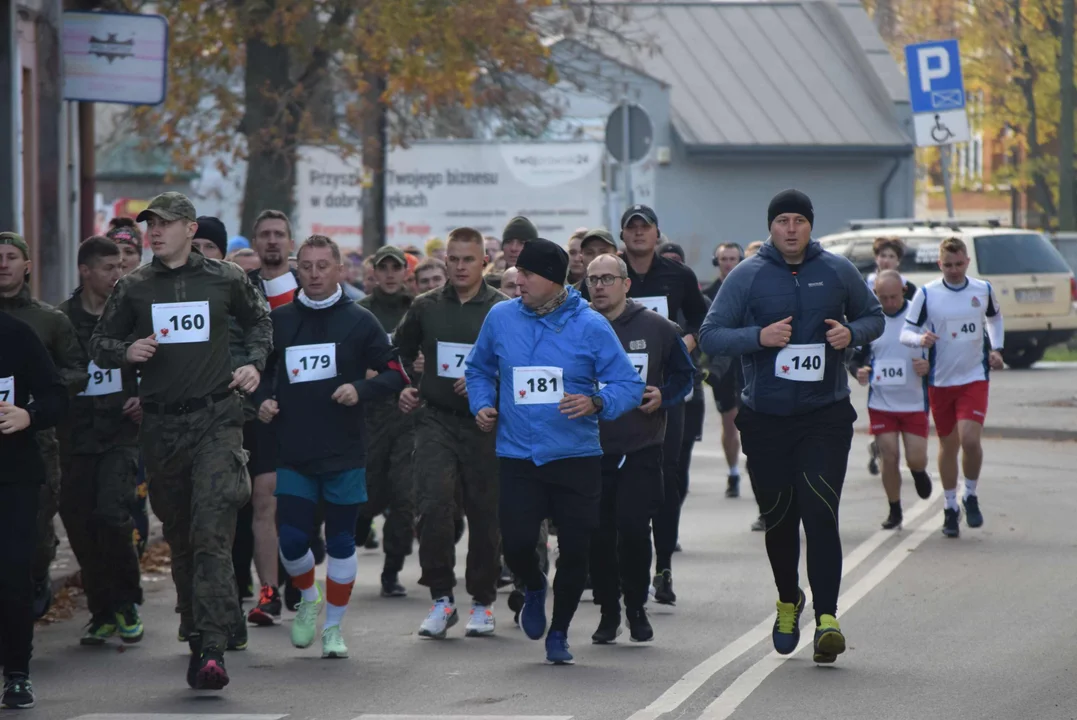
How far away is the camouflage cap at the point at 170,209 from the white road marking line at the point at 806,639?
3.08 meters

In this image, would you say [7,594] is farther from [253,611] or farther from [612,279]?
[612,279]

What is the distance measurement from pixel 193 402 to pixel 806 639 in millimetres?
3064

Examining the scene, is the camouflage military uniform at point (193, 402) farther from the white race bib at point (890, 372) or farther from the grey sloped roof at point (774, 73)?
the grey sloped roof at point (774, 73)

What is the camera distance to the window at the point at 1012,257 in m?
28.0

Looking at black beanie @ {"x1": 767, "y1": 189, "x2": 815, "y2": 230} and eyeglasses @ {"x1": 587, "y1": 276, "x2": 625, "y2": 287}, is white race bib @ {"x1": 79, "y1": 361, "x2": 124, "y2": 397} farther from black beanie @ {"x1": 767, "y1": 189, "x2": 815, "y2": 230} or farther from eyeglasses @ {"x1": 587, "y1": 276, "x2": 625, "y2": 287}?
black beanie @ {"x1": 767, "y1": 189, "x2": 815, "y2": 230}

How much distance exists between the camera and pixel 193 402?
8.86 m

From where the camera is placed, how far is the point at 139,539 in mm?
11594

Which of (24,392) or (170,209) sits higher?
(170,209)

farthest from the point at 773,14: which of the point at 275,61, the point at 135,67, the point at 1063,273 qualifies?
the point at 135,67

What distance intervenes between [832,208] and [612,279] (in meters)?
40.0

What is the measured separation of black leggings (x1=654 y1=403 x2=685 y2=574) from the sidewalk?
1036 cm

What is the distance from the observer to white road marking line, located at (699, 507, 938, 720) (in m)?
7.91

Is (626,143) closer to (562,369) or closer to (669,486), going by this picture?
(669,486)

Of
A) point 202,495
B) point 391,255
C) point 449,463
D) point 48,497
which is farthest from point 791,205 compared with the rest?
point 48,497
